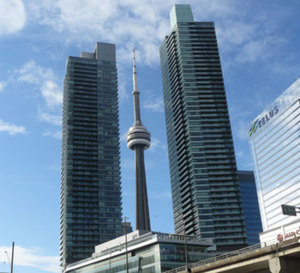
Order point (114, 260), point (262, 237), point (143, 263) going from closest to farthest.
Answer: point (262, 237) < point (143, 263) < point (114, 260)

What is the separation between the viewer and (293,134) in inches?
7461

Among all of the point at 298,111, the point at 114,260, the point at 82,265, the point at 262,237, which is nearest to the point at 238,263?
the point at 262,237

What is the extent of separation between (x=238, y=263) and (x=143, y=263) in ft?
297

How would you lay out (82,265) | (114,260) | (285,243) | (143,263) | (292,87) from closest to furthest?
(285,243), (143,263), (114,260), (82,265), (292,87)

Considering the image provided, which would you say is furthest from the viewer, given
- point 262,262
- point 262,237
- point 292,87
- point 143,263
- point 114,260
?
Result: point 292,87

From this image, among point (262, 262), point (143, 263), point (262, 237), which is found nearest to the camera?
point (262, 262)

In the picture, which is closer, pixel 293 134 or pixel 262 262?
pixel 262 262

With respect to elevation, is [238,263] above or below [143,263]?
below

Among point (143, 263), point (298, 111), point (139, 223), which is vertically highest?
point (298, 111)

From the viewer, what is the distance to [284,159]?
197 meters

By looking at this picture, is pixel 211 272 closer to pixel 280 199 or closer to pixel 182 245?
pixel 182 245

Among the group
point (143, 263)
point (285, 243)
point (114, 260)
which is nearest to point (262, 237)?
point (143, 263)

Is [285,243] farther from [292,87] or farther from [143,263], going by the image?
[292,87]

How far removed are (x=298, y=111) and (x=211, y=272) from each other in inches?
5559
